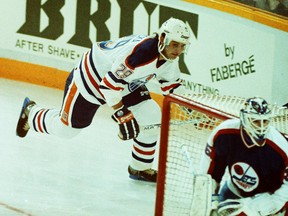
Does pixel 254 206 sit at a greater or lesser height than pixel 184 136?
lesser

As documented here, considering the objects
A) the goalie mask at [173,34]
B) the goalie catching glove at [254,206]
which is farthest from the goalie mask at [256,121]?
the goalie mask at [173,34]

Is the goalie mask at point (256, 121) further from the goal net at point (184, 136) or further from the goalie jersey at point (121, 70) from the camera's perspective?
the goalie jersey at point (121, 70)

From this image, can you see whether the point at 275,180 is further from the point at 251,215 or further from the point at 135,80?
the point at 135,80

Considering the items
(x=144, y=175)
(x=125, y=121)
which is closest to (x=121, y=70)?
(x=125, y=121)

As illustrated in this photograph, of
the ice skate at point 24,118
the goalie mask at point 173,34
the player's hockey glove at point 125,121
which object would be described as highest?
the goalie mask at point 173,34

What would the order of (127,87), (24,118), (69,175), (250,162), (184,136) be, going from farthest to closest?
1. (24,118)
2. (69,175)
3. (127,87)
4. (184,136)
5. (250,162)

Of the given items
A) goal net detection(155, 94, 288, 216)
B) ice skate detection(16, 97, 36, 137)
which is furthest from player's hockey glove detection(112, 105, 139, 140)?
ice skate detection(16, 97, 36, 137)

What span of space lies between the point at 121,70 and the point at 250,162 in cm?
119

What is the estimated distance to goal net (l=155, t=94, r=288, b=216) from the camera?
141 inches

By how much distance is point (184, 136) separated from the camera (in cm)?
394

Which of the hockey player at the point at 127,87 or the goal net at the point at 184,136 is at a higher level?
the hockey player at the point at 127,87

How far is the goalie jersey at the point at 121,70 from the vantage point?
4227 mm

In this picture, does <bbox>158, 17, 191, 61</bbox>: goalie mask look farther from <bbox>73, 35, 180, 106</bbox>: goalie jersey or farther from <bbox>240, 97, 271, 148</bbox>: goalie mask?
<bbox>240, 97, 271, 148</bbox>: goalie mask

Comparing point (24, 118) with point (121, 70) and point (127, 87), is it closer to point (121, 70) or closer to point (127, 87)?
point (127, 87)
